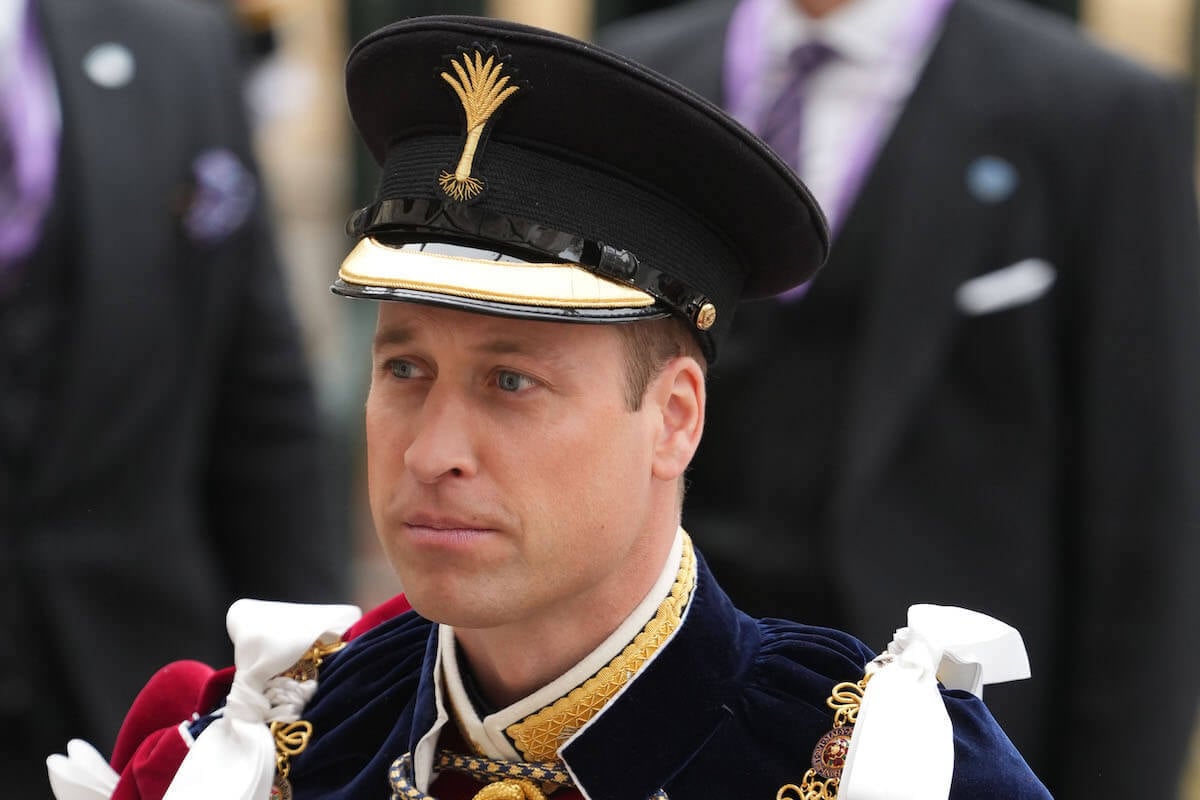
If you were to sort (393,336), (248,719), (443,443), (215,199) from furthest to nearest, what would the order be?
1. (215,199)
2. (248,719)
3. (393,336)
4. (443,443)

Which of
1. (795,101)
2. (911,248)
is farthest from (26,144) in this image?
(911,248)

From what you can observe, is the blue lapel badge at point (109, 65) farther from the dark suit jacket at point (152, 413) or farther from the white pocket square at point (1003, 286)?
the white pocket square at point (1003, 286)

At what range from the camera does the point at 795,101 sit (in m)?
4.71

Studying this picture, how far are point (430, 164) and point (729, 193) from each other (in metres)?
0.36

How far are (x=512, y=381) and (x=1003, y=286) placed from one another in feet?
Result: 7.01

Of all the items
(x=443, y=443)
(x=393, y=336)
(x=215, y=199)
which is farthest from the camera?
(x=215, y=199)

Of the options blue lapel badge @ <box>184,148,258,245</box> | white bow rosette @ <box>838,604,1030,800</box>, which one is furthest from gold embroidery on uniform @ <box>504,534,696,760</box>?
blue lapel badge @ <box>184,148,258,245</box>

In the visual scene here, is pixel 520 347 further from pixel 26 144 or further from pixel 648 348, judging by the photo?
pixel 26 144

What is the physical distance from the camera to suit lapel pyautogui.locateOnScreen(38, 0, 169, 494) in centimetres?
470

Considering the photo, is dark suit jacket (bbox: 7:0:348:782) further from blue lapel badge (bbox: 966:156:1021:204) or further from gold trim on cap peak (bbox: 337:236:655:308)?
gold trim on cap peak (bbox: 337:236:655:308)

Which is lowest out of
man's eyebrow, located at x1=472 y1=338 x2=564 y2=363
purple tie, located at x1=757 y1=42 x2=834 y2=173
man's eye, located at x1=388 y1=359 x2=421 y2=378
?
man's eye, located at x1=388 y1=359 x2=421 y2=378

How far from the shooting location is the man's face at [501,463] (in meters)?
2.53

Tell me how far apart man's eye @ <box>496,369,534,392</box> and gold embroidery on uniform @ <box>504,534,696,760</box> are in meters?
0.35

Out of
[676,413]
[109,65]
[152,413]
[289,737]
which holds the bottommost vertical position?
[289,737]
